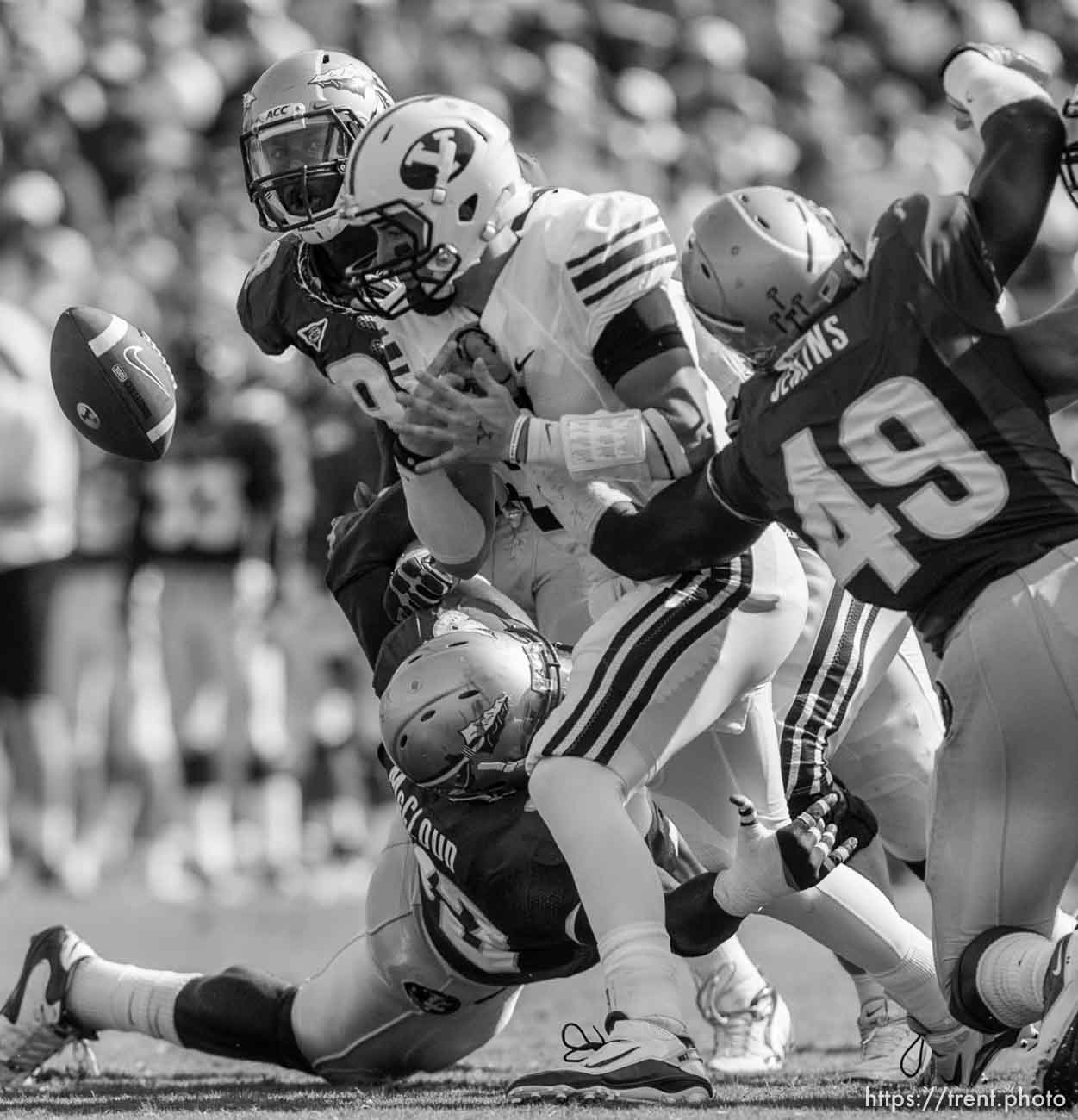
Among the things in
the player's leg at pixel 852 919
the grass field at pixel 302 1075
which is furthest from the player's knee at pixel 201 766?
the player's leg at pixel 852 919

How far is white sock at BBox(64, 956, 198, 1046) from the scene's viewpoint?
482 cm

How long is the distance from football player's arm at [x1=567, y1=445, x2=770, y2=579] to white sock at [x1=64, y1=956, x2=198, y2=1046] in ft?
4.77

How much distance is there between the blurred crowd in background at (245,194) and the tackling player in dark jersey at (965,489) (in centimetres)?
554

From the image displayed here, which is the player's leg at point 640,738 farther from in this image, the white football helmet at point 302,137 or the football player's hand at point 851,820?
the white football helmet at point 302,137

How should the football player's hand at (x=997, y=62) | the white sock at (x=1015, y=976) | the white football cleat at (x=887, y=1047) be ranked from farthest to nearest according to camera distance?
the white football cleat at (x=887, y=1047) → the football player's hand at (x=997, y=62) → the white sock at (x=1015, y=976)

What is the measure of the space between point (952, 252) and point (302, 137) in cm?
196

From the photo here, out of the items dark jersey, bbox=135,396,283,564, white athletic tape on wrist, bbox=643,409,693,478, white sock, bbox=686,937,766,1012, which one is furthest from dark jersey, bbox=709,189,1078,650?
dark jersey, bbox=135,396,283,564

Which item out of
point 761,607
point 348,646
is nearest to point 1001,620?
point 761,607

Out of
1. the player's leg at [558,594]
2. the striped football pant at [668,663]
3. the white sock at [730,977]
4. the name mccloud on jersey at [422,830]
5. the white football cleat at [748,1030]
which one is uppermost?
the striped football pant at [668,663]

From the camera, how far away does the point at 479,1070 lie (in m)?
5.05

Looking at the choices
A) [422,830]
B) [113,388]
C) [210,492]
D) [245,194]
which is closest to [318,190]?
[113,388]

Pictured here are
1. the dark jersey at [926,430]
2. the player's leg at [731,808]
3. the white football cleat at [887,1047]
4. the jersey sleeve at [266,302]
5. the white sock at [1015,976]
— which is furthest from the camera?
the jersey sleeve at [266,302]

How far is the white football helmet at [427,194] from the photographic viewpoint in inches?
168

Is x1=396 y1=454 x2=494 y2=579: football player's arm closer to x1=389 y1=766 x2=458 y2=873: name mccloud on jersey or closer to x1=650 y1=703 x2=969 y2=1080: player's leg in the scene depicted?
x1=389 y1=766 x2=458 y2=873: name mccloud on jersey
